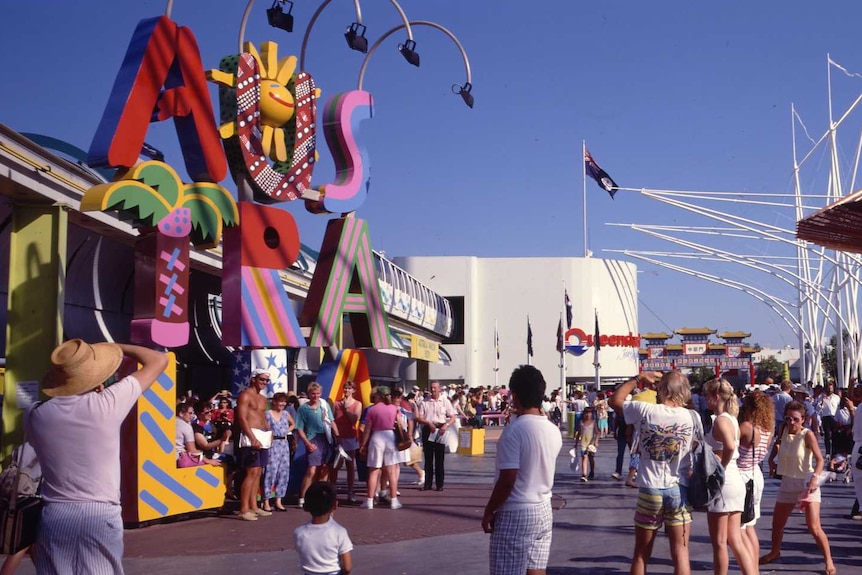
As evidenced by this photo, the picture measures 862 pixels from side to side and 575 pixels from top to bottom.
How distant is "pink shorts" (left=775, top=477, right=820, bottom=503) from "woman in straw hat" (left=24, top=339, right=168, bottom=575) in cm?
645

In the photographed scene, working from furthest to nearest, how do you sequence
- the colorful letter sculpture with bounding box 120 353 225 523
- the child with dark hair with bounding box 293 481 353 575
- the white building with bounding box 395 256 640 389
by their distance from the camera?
the white building with bounding box 395 256 640 389 < the colorful letter sculpture with bounding box 120 353 225 523 < the child with dark hair with bounding box 293 481 353 575

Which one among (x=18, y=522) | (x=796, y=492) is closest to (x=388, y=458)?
(x=796, y=492)

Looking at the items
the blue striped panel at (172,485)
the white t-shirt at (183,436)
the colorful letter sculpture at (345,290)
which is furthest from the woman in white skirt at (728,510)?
the colorful letter sculpture at (345,290)

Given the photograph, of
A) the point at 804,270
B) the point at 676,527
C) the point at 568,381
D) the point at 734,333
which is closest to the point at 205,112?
the point at 676,527

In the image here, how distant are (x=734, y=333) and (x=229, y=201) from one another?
10014 centimetres

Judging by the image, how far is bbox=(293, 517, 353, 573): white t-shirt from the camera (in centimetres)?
532

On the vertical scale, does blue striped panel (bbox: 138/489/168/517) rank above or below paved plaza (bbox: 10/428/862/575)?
above

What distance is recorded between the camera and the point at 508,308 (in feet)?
214

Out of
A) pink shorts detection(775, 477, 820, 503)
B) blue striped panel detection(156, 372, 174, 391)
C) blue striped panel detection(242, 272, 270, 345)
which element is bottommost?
pink shorts detection(775, 477, 820, 503)

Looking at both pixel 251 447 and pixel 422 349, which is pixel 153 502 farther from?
pixel 422 349

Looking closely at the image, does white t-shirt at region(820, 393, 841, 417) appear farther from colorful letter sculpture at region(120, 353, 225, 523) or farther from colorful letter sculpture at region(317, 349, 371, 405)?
colorful letter sculpture at region(120, 353, 225, 523)

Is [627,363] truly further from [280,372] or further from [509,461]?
[509,461]

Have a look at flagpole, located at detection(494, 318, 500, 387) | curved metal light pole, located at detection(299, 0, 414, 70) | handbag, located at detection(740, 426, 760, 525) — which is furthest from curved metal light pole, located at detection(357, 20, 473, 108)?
flagpole, located at detection(494, 318, 500, 387)

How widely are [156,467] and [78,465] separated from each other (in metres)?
7.13
